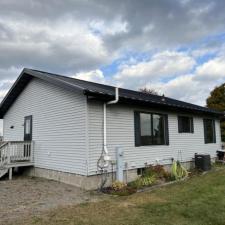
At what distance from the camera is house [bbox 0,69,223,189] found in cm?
796

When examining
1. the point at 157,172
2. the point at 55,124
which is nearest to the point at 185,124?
the point at 157,172

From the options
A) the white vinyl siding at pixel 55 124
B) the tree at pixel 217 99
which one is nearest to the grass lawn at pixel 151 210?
the white vinyl siding at pixel 55 124

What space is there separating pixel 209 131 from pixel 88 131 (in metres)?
8.89

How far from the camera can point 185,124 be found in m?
12.1

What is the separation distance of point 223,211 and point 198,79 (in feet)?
65.1

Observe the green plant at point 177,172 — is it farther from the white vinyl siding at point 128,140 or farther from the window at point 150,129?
the window at point 150,129

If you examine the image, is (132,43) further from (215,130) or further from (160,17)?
(215,130)

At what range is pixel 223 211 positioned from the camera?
5211mm

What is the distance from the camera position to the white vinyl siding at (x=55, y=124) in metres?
8.13

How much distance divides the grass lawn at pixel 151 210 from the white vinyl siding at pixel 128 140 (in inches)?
76.0

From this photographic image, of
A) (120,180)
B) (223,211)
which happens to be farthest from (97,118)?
(223,211)

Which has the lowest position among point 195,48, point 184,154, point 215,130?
point 184,154

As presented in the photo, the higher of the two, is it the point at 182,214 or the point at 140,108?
the point at 140,108

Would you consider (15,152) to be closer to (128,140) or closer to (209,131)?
(128,140)
